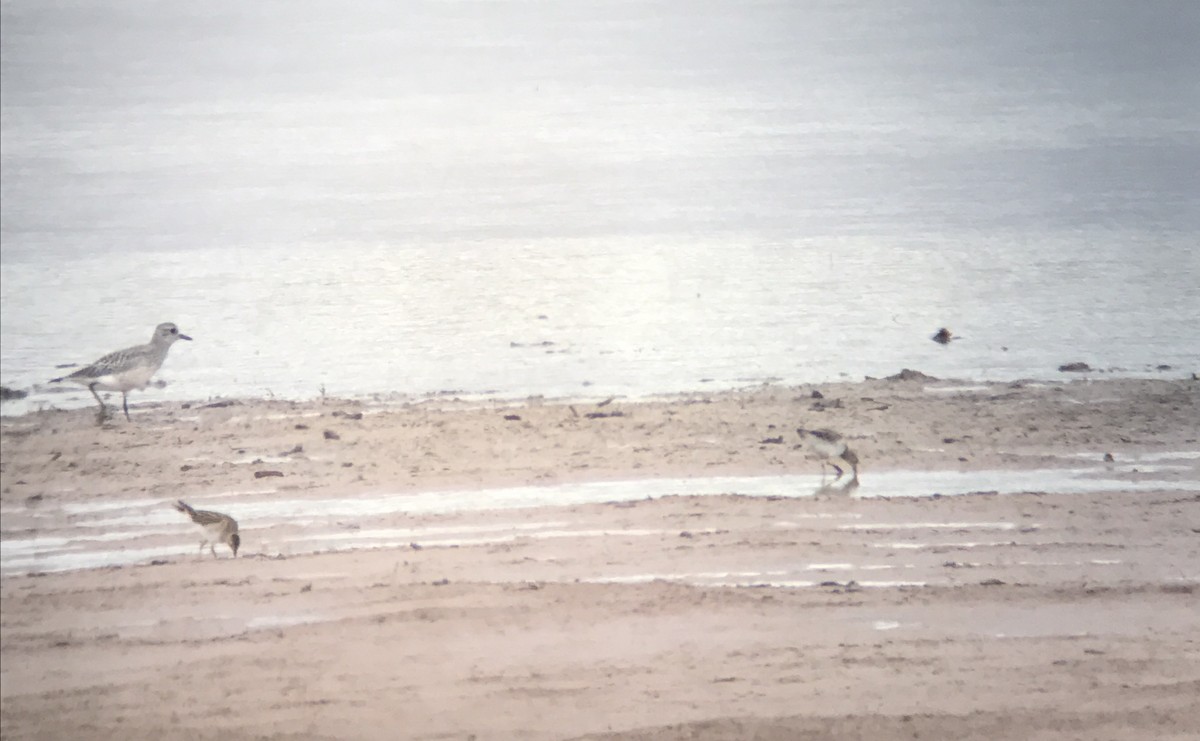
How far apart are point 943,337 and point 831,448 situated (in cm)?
32

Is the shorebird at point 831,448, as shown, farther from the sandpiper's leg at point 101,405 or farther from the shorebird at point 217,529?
the sandpiper's leg at point 101,405

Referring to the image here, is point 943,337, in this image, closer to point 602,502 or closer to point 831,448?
point 831,448

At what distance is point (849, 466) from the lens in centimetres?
A: 172

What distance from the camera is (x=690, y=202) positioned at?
1772 millimetres

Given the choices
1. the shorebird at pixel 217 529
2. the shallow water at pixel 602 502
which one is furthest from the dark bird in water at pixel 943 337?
the shorebird at pixel 217 529

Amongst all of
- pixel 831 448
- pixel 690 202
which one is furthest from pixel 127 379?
pixel 831 448

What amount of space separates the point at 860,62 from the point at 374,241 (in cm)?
104

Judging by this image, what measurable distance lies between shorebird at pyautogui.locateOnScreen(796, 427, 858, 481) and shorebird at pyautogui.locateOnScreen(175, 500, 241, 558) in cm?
115

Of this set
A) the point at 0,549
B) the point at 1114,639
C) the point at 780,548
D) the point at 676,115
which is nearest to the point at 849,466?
the point at 780,548

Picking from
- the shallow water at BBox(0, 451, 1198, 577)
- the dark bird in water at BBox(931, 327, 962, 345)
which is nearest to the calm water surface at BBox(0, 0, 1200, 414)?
the dark bird in water at BBox(931, 327, 962, 345)

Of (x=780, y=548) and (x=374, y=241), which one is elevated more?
(x=374, y=241)

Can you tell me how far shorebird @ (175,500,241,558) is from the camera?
5.71 ft

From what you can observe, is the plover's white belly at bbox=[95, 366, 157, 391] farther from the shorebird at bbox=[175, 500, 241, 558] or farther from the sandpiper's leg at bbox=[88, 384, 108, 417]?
the shorebird at bbox=[175, 500, 241, 558]

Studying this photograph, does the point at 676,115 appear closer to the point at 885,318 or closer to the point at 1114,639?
the point at 885,318
